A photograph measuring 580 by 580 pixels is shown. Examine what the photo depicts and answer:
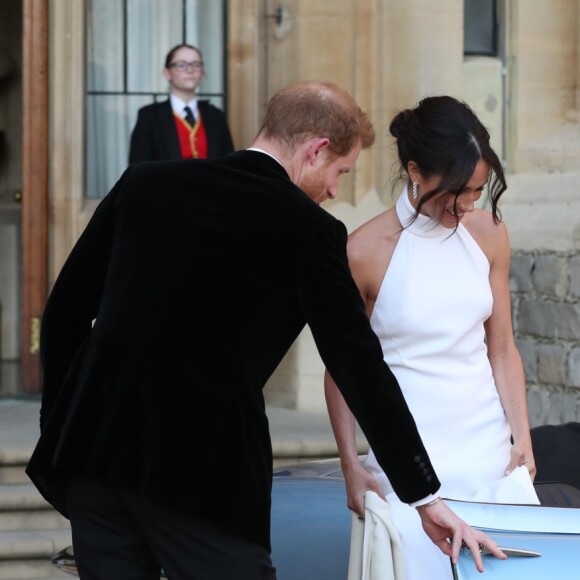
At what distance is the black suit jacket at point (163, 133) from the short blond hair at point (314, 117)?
4.97m

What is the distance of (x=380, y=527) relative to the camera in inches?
131

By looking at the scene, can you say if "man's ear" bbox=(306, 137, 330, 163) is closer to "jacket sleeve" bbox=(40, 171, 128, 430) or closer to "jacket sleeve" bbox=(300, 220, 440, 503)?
"jacket sleeve" bbox=(300, 220, 440, 503)

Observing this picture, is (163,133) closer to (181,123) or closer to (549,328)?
(181,123)

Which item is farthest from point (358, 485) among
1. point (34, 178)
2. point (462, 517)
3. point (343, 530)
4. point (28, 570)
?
point (34, 178)

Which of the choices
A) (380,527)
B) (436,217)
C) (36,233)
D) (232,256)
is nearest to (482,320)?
(436,217)

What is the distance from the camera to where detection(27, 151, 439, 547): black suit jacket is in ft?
9.78

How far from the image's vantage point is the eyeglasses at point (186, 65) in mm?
8016

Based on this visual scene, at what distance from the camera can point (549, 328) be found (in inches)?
307

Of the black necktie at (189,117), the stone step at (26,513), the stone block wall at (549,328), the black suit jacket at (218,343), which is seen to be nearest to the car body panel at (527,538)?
the black suit jacket at (218,343)

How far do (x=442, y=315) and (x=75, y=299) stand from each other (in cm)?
93

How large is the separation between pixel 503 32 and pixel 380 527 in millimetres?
5738

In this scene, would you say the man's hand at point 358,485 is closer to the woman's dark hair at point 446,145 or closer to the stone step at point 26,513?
the woman's dark hair at point 446,145

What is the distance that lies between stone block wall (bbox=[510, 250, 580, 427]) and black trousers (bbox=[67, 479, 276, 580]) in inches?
189

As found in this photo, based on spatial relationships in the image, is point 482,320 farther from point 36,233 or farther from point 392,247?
point 36,233
